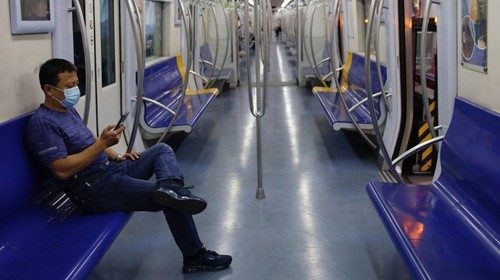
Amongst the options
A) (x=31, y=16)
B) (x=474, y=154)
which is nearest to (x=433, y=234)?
(x=474, y=154)

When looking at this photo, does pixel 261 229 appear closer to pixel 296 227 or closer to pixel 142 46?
pixel 296 227

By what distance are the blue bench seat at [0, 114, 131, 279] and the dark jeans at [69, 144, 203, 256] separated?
0.21 feet

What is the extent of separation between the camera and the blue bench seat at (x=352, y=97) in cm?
552

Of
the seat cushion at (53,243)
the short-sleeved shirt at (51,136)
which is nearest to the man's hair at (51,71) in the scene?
the short-sleeved shirt at (51,136)

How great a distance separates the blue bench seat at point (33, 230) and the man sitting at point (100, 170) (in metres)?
0.09

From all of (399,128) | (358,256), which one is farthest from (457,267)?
(399,128)

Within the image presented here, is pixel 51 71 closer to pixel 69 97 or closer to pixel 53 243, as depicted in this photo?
pixel 69 97

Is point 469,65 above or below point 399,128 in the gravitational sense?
above

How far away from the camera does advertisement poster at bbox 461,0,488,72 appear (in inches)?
121

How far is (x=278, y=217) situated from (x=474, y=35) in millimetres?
1709

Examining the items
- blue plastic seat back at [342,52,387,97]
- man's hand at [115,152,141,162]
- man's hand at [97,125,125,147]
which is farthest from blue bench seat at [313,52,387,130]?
man's hand at [97,125,125,147]

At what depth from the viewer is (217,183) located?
16.2 feet

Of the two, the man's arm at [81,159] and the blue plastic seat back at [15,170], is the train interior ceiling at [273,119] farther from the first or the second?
the man's arm at [81,159]

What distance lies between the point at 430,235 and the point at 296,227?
1.37 metres
